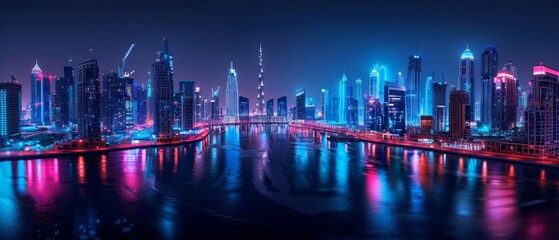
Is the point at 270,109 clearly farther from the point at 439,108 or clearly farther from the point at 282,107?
the point at 439,108

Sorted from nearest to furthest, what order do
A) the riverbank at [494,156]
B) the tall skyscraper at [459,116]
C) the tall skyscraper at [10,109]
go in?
1. the riverbank at [494,156]
2. the tall skyscraper at [459,116]
3. the tall skyscraper at [10,109]

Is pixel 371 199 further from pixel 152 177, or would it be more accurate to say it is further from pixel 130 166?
pixel 130 166

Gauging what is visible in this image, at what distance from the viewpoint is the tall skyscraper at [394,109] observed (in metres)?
39.2

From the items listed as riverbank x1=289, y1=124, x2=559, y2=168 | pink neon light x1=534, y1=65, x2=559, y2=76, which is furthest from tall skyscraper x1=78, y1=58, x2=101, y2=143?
pink neon light x1=534, y1=65, x2=559, y2=76

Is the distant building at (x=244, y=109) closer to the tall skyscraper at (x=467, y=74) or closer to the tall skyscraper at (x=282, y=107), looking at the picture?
the tall skyscraper at (x=282, y=107)

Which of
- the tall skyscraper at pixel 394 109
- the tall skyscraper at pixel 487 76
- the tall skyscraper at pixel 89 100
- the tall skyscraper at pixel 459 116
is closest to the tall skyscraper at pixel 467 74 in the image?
the tall skyscraper at pixel 487 76

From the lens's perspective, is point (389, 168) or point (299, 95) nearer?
point (389, 168)

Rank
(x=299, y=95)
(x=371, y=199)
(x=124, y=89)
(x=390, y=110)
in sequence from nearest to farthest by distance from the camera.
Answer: (x=371, y=199), (x=390, y=110), (x=124, y=89), (x=299, y=95)

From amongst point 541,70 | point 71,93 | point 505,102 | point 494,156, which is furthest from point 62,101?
point 505,102

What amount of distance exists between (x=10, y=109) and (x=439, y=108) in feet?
142

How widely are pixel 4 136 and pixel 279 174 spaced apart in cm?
2201

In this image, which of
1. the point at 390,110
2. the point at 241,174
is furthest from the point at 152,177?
the point at 390,110

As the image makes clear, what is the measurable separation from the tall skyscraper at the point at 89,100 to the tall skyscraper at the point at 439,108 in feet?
109

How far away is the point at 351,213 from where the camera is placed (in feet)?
30.7
